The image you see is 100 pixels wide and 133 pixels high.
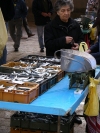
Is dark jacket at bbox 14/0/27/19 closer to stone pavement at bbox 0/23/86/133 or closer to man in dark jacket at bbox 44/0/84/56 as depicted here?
stone pavement at bbox 0/23/86/133

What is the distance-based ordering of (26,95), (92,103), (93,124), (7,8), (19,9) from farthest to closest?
(19,9)
(7,8)
(93,124)
(92,103)
(26,95)

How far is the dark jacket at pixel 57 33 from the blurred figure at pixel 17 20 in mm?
5076

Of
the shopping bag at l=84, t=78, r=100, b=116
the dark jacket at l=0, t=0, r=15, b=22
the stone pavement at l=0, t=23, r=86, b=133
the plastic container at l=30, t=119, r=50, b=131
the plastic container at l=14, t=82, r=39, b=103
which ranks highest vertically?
the dark jacket at l=0, t=0, r=15, b=22

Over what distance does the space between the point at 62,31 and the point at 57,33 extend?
84mm

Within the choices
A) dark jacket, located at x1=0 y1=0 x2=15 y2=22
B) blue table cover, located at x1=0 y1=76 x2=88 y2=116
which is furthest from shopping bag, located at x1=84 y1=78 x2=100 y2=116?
dark jacket, located at x1=0 y1=0 x2=15 y2=22

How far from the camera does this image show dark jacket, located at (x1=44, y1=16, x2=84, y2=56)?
5172mm

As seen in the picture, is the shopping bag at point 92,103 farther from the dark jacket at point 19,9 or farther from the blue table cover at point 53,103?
the dark jacket at point 19,9

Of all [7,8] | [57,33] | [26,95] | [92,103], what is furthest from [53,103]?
[57,33]

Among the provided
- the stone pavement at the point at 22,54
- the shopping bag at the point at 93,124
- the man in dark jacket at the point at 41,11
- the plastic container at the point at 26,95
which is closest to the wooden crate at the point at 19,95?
the plastic container at the point at 26,95

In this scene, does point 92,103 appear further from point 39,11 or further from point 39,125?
point 39,11

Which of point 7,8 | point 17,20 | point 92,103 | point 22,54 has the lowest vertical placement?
point 22,54

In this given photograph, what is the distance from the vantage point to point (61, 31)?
530 cm

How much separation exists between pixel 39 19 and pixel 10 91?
7.34 metres

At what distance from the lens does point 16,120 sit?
4.02 meters
